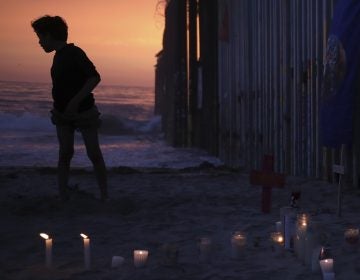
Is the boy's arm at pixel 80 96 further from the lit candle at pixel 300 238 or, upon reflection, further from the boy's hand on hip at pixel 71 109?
the lit candle at pixel 300 238

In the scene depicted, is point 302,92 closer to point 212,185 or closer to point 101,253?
point 212,185

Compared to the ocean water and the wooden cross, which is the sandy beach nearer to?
the wooden cross

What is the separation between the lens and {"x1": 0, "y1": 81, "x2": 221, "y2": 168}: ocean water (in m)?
11.2

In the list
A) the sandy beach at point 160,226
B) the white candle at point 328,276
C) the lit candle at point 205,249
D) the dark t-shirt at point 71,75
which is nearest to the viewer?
the white candle at point 328,276

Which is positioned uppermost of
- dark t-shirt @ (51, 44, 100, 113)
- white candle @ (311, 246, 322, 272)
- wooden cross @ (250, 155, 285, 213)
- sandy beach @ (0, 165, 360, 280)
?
dark t-shirt @ (51, 44, 100, 113)

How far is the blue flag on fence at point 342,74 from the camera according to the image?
14.8 feet

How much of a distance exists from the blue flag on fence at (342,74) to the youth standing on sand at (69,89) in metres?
1.82

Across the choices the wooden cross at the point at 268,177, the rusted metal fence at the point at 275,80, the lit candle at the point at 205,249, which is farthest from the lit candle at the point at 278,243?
the rusted metal fence at the point at 275,80

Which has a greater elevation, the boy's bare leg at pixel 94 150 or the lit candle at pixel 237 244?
the boy's bare leg at pixel 94 150

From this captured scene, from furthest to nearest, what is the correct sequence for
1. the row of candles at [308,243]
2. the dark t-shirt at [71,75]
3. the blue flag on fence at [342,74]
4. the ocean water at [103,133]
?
the ocean water at [103,133], the dark t-shirt at [71,75], the blue flag on fence at [342,74], the row of candles at [308,243]

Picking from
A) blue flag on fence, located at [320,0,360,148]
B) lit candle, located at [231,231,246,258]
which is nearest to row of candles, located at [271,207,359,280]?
lit candle, located at [231,231,246,258]

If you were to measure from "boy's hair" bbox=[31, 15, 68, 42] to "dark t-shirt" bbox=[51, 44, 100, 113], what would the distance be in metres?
0.14

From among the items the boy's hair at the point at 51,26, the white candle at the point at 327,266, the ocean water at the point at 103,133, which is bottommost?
the ocean water at the point at 103,133

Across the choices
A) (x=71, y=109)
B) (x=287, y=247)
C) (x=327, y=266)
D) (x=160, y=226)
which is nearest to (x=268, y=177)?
(x=160, y=226)
